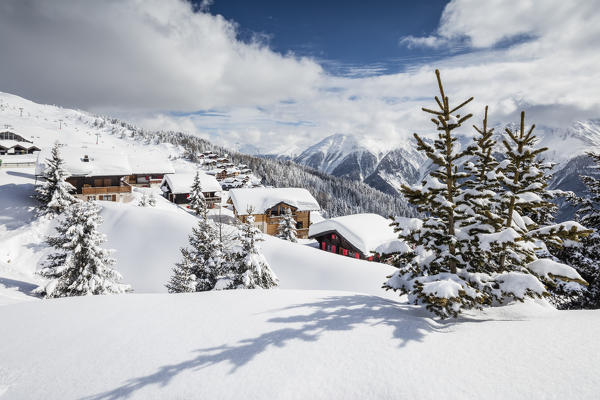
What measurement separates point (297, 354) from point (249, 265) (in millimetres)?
9483

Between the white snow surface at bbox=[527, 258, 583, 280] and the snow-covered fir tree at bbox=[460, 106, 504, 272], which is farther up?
the snow-covered fir tree at bbox=[460, 106, 504, 272]

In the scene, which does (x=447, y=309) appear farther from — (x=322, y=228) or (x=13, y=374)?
(x=322, y=228)

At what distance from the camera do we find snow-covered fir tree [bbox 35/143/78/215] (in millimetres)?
28094

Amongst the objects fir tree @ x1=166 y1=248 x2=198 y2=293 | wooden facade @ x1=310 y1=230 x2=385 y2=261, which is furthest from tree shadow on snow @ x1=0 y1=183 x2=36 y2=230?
wooden facade @ x1=310 y1=230 x2=385 y2=261

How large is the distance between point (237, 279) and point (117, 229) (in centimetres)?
1949

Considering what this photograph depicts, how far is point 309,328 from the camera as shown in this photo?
23.0 feet

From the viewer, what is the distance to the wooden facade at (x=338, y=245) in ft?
109

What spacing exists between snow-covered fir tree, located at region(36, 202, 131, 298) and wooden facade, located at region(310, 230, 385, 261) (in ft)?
79.9

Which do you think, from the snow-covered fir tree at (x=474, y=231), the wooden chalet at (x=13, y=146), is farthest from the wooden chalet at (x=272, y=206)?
the wooden chalet at (x=13, y=146)

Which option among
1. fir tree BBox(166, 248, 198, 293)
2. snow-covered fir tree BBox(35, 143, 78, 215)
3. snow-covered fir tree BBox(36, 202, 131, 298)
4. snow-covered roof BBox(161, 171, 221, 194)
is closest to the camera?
snow-covered fir tree BBox(36, 202, 131, 298)

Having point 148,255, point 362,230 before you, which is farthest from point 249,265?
point 362,230

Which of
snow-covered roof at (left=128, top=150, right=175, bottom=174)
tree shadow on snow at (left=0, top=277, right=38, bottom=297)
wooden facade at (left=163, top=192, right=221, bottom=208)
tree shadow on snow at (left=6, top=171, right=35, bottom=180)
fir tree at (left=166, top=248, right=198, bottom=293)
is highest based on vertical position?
snow-covered roof at (left=128, top=150, right=175, bottom=174)

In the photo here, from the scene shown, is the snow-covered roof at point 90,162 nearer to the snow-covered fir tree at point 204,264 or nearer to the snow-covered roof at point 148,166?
the snow-covered roof at point 148,166

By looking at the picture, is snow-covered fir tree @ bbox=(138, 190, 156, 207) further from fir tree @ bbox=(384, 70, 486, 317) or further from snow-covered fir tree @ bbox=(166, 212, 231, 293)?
fir tree @ bbox=(384, 70, 486, 317)
